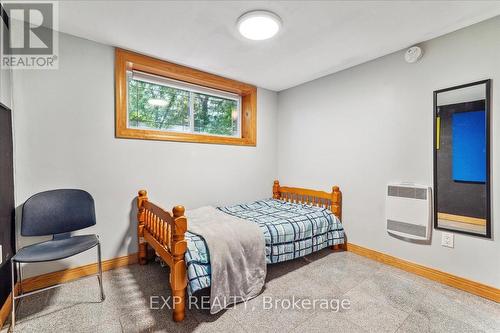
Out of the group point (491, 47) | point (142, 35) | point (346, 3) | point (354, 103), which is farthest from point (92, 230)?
point (491, 47)

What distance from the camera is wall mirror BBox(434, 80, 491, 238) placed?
198cm

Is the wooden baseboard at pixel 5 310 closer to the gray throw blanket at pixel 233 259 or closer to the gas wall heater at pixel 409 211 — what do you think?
the gray throw blanket at pixel 233 259

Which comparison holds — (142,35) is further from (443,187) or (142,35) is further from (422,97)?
(443,187)

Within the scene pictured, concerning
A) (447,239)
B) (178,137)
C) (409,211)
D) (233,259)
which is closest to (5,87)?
(178,137)

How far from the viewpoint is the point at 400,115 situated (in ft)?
8.25

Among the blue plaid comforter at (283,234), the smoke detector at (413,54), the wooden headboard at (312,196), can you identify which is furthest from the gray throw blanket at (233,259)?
the smoke detector at (413,54)

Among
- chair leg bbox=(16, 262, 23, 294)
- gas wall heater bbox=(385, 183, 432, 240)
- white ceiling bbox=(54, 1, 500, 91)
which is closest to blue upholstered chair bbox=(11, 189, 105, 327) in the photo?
chair leg bbox=(16, 262, 23, 294)

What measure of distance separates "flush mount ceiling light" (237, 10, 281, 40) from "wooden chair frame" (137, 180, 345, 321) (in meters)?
1.59

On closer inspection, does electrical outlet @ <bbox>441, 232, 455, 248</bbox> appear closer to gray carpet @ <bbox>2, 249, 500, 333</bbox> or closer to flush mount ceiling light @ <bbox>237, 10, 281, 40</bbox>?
gray carpet @ <bbox>2, 249, 500, 333</bbox>

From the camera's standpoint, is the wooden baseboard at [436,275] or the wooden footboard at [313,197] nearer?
the wooden baseboard at [436,275]

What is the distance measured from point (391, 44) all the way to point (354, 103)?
0.72 metres

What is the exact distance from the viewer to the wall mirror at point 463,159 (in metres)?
1.98

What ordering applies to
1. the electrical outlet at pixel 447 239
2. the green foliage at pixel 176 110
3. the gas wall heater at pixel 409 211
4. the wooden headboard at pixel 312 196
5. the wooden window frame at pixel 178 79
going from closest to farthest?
the electrical outlet at pixel 447 239, the gas wall heater at pixel 409 211, the wooden window frame at pixel 178 79, the green foliage at pixel 176 110, the wooden headboard at pixel 312 196

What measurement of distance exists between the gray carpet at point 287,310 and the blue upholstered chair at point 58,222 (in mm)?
185
